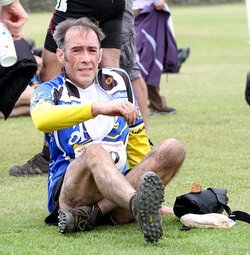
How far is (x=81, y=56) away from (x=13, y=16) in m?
0.58

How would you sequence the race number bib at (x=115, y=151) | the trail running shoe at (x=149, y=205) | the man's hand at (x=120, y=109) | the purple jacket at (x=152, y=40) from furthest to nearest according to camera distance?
the purple jacket at (x=152, y=40)
the race number bib at (x=115, y=151)
the man's hand at (x=120, y=109)
the trail running shoe at (x=149, y=205)

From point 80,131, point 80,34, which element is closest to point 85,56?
point 80,34

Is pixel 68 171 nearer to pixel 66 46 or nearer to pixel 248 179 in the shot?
pixel 66 46

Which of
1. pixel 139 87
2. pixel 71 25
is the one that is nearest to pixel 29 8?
pixel 139 87

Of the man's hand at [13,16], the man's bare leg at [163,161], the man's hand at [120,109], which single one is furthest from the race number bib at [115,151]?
the man's hand at [13,16]

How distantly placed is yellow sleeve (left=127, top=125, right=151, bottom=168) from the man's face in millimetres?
427

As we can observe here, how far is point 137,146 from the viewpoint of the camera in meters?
5.91

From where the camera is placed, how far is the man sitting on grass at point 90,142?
5.21 metres

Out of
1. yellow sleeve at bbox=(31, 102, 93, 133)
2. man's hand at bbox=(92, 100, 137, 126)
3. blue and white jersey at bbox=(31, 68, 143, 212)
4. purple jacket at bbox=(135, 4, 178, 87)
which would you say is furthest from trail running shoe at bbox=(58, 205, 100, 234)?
purple jacket at bbox=(135, 4, 178, 87)

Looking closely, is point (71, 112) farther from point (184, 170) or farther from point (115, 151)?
point (184, 170)

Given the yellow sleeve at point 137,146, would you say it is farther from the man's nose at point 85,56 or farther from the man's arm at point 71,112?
the man's arm at point 71,112

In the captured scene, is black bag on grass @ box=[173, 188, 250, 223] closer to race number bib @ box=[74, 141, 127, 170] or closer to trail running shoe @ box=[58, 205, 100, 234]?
race number bib @ box=[74, 141, 127, 170]

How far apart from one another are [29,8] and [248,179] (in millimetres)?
30060

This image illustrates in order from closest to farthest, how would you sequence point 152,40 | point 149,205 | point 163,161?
point 149,205 → point 163,161 → point 152,40
